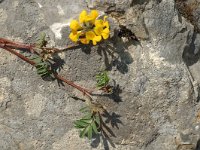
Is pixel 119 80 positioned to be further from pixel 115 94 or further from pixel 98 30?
pixel 98 30

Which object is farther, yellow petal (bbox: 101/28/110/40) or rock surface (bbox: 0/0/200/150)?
rock surface (bbox: 0/0/200/150)

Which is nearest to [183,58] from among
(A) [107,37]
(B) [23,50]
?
(A) [107,37]

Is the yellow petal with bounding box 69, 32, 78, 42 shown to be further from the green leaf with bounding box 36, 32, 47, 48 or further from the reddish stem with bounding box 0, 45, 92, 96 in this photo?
the reddish stem with bounding box 0, 45, 92, 96

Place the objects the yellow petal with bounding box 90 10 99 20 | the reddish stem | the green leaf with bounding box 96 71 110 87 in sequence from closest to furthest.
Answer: the yellow petal with bounding box 90 10 99 20, the green leaf with bounding box 96 71 110 87, the reddish stem

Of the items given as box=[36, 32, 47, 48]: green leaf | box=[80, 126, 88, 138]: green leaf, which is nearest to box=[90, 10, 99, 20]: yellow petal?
box=[36, 32, 47, 48]: green leaf

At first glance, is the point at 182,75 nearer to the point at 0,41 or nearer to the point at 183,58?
the point at 183,58

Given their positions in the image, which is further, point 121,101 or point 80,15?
point 121,101

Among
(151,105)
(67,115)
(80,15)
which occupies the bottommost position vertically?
(67,115)
